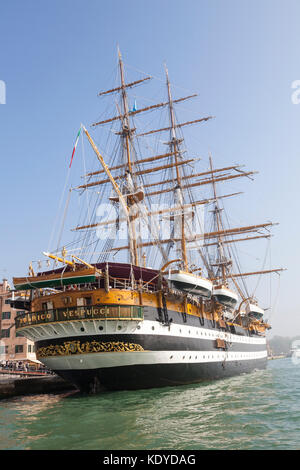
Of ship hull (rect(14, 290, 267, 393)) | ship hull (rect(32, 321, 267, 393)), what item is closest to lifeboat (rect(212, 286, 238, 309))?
ship hull (rect(32, 321, 267, 393))

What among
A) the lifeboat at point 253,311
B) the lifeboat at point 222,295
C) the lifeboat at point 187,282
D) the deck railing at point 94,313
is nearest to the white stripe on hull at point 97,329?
the deck railing at point 94,313

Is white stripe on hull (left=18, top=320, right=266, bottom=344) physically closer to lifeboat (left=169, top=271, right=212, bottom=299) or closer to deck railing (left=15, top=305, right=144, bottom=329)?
deck railing (left=15, top=305, right=144, bottom=329)

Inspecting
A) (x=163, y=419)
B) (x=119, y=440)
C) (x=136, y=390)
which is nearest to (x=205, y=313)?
(x=136, y=390)

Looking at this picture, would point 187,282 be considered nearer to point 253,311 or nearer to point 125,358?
point 125,358

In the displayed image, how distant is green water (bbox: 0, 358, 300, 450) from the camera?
31.3 ft

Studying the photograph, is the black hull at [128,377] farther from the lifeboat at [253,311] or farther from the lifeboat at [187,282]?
the lifeboat at [253,311]

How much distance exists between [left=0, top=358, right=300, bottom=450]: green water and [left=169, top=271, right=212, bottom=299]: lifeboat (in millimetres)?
6913

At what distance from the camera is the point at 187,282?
2280 centimetres
